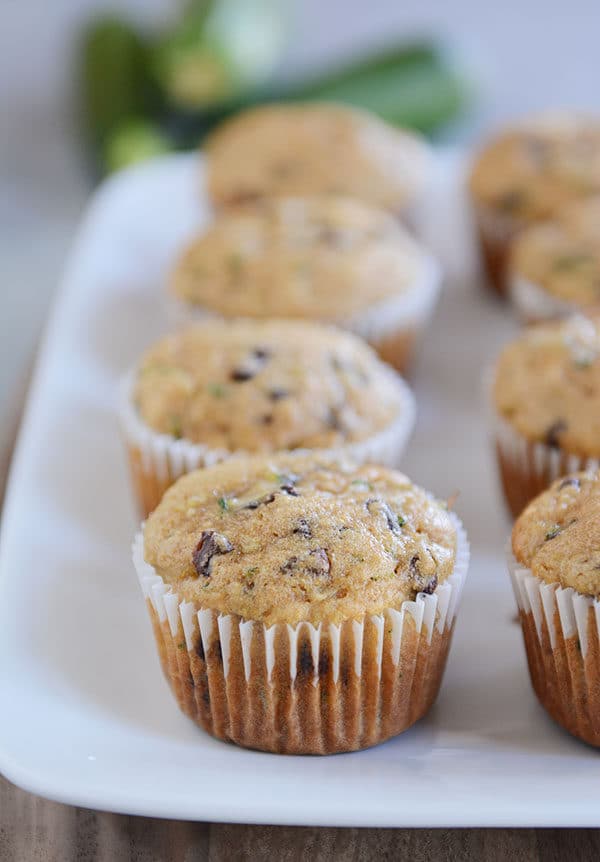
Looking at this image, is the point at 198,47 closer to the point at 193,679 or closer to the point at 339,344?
the point at 339,344

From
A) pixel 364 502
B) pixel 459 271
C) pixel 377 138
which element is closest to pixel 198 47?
pixel 377 138

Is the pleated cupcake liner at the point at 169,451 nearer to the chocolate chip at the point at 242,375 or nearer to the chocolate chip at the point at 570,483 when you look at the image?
the chocolate chip at the point at 242,375

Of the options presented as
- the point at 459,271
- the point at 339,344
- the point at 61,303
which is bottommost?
the point at 459,271

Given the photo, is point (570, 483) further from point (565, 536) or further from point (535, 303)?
point (535, 303)

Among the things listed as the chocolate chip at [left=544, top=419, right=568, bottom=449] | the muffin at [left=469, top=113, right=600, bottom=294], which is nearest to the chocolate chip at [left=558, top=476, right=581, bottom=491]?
the chocolate chip at [left=544, top=419, right=568, bottom=449]

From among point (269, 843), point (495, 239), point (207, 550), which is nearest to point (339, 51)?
point (495, 239)

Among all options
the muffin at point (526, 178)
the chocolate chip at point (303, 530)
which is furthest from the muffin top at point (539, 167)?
the chocolate chip at point (303, 530)

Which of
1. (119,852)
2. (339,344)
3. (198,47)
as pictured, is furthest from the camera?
(198,47)
